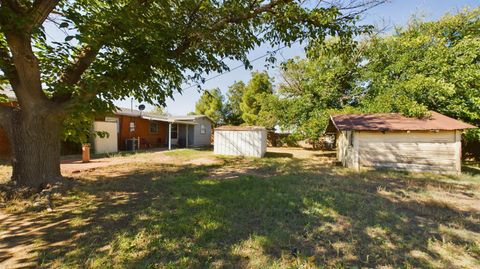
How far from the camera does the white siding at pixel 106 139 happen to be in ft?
44.6

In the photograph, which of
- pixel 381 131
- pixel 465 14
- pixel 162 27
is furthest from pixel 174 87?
pixel 465 14

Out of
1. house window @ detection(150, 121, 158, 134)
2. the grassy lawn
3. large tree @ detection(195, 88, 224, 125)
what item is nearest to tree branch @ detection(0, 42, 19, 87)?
the grassy lawn

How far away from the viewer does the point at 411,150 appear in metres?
10.1

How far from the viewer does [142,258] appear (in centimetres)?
284

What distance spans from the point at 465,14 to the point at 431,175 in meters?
12.0

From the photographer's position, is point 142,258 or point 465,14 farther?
point 465,14

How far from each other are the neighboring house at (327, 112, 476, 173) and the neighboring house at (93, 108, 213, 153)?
11.5 meters

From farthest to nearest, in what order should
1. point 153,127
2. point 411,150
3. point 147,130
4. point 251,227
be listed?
1. point 153,127
2. point 147,130
3. point 411,150
4. point 251,227

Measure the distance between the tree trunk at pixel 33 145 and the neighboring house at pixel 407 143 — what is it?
1053 centimetres

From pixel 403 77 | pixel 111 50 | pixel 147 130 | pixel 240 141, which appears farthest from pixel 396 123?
pixel 147 130

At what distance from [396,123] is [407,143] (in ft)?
3.29

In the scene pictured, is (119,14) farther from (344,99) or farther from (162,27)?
(344,99)

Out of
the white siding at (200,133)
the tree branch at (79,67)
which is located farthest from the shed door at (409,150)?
the white siding at (200,133)

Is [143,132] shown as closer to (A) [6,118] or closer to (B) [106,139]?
(B) [106,139]
